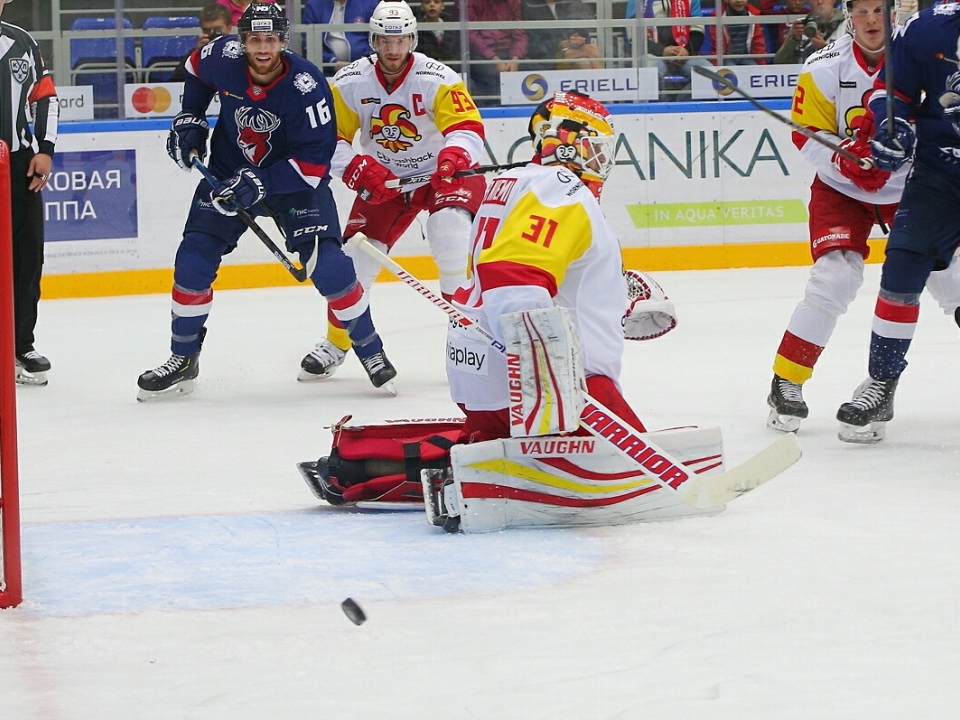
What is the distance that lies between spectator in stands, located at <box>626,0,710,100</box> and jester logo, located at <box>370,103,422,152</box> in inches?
117

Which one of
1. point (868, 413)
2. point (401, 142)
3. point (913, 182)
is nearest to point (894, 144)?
point (913, 182)

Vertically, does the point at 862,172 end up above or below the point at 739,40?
below

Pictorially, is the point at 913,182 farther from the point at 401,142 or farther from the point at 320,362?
the point at 320,362

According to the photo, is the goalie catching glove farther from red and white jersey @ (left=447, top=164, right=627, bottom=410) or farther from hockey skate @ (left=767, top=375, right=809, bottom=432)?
hockey skate @ (left=767, top=375, right=809, bottom=432)

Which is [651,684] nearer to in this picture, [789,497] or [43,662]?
[43,662]

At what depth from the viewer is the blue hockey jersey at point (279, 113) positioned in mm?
4602

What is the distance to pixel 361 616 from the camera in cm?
220

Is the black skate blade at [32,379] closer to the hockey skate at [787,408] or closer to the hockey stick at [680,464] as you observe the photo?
the hockey skate at [787,408]

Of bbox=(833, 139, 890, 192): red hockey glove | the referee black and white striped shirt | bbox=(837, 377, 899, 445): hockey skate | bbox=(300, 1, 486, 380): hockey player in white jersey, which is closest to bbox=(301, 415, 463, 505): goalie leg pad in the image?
bbox=(837, 377, 899, 445): hockey skate

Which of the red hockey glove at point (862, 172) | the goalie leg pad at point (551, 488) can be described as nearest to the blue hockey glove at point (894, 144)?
the red hockey glove at point (862, 172)

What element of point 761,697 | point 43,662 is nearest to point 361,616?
point 43,662

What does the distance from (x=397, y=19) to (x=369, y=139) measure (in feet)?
1.50

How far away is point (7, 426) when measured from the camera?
7.39 ft

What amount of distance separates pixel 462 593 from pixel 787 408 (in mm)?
1808
